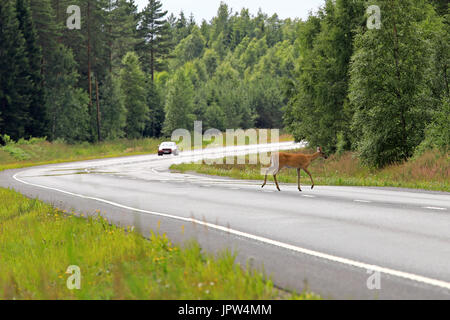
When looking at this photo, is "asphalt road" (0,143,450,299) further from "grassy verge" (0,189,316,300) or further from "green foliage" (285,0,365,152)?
"green foliage" (285,0,365,152)

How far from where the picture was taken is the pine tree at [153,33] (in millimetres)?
97500

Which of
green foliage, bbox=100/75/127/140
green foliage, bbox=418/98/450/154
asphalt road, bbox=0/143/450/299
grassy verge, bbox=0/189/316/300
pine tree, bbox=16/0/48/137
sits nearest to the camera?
grassy verge, bbox=0/189/316/300

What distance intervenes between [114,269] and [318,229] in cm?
432

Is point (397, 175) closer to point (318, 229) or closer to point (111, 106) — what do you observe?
point (318, 229)

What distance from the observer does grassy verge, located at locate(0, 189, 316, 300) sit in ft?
17.5

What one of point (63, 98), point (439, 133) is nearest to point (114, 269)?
point (439, 133)

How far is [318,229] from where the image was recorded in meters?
9.57

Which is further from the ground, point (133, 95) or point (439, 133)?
point (133, 95)

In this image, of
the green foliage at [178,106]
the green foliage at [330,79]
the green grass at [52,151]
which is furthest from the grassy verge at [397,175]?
the green foliage at [178,106]

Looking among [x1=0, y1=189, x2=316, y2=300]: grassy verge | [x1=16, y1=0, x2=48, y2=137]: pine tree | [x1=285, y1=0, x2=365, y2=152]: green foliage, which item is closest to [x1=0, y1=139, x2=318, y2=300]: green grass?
→ [x1=0, y1=189, x2=316, y2=300]: grassy verge

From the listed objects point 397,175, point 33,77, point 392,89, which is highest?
point 33,77

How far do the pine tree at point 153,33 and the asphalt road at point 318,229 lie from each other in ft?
274

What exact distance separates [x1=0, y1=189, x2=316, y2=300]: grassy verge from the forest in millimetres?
19025
